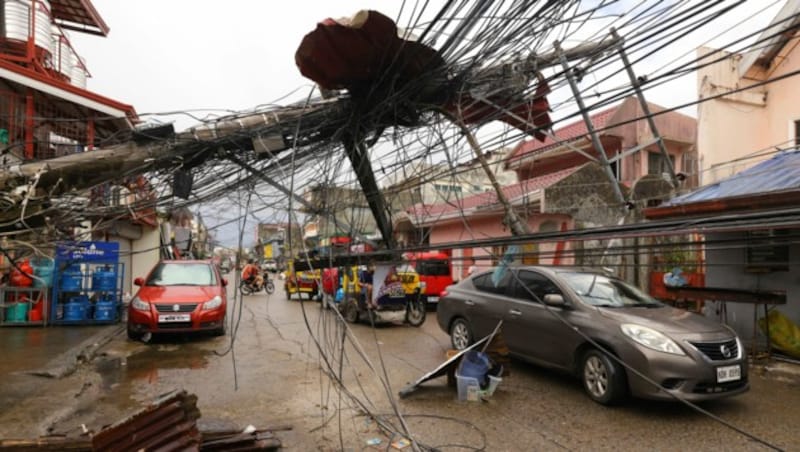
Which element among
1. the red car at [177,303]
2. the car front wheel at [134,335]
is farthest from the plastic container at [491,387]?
the car front wheel at [134,335]

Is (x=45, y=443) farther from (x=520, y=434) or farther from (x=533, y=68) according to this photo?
(x=533, y=68)

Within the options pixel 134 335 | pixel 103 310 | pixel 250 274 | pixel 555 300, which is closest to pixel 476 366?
pixel 555 300

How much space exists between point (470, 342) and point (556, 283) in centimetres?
204

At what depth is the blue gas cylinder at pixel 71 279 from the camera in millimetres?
11828

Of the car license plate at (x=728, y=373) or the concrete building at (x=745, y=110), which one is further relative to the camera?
the concrete building at (x=745, y=110)

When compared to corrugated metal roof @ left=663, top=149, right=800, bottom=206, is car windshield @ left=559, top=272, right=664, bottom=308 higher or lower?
lower

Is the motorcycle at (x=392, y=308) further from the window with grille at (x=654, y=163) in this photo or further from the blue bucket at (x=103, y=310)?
the window with grille at (x=654, y=163)

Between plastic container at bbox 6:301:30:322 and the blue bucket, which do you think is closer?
plastic container at bbox 6:301:30:322

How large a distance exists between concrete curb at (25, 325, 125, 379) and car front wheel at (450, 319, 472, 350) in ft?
19.9

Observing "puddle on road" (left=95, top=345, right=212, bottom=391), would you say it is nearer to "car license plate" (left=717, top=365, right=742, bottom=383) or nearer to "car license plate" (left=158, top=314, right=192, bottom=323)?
"car license plate" (left=158, top=314, right=192, bottom=323)

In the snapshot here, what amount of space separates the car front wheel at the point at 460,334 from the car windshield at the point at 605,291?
6.81ft

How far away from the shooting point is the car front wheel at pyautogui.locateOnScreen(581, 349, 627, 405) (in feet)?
18.4

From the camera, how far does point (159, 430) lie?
3.83 meters

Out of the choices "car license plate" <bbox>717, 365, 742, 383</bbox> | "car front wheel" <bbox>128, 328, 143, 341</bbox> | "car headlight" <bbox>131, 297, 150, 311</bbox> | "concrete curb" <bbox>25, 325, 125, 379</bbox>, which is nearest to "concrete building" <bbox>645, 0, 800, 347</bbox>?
"car license plate" <bbox>717, 365, 742, 383</bbox>
